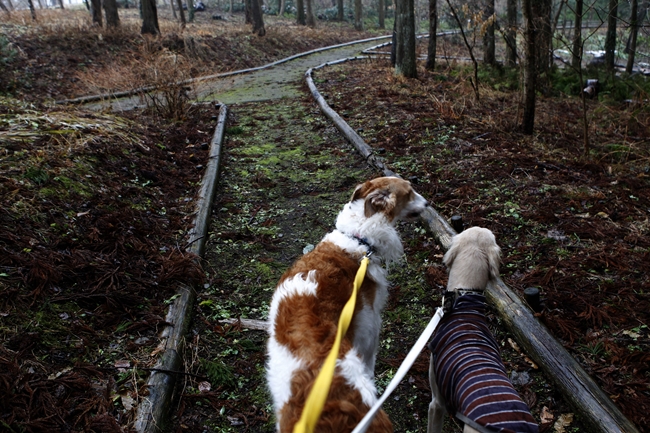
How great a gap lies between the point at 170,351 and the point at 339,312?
5.50 ft

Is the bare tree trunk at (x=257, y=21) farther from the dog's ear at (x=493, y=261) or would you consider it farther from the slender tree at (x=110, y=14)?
the dog's ear at (x=493, y=261)

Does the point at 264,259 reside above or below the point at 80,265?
below

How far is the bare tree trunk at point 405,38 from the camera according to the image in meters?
12.6

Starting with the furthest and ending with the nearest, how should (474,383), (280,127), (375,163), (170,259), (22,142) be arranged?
(280,127), (375,163), (22,142), (170,259), (474,383)

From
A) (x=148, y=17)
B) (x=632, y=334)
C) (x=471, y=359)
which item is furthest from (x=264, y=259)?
(x=148, y=17)

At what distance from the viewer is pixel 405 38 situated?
12.8m

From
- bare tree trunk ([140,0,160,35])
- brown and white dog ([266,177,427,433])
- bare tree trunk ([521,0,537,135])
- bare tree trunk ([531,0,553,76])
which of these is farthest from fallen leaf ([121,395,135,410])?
bare tree trunk ([140,0,160,35])

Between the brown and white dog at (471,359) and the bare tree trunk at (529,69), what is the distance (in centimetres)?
597

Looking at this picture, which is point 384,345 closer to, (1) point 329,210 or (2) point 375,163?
(1) point 329,210

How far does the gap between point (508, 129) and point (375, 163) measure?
321 centimetres

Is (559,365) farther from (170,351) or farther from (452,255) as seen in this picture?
(170,351)

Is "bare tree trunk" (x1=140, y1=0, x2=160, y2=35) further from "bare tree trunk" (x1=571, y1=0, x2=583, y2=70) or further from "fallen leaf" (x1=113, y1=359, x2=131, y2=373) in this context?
"fallen leaf" (x1=113, y1=359, x2=131, y2=373)

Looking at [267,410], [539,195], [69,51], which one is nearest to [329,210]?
[539,195]

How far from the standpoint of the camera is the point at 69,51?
647 inches
